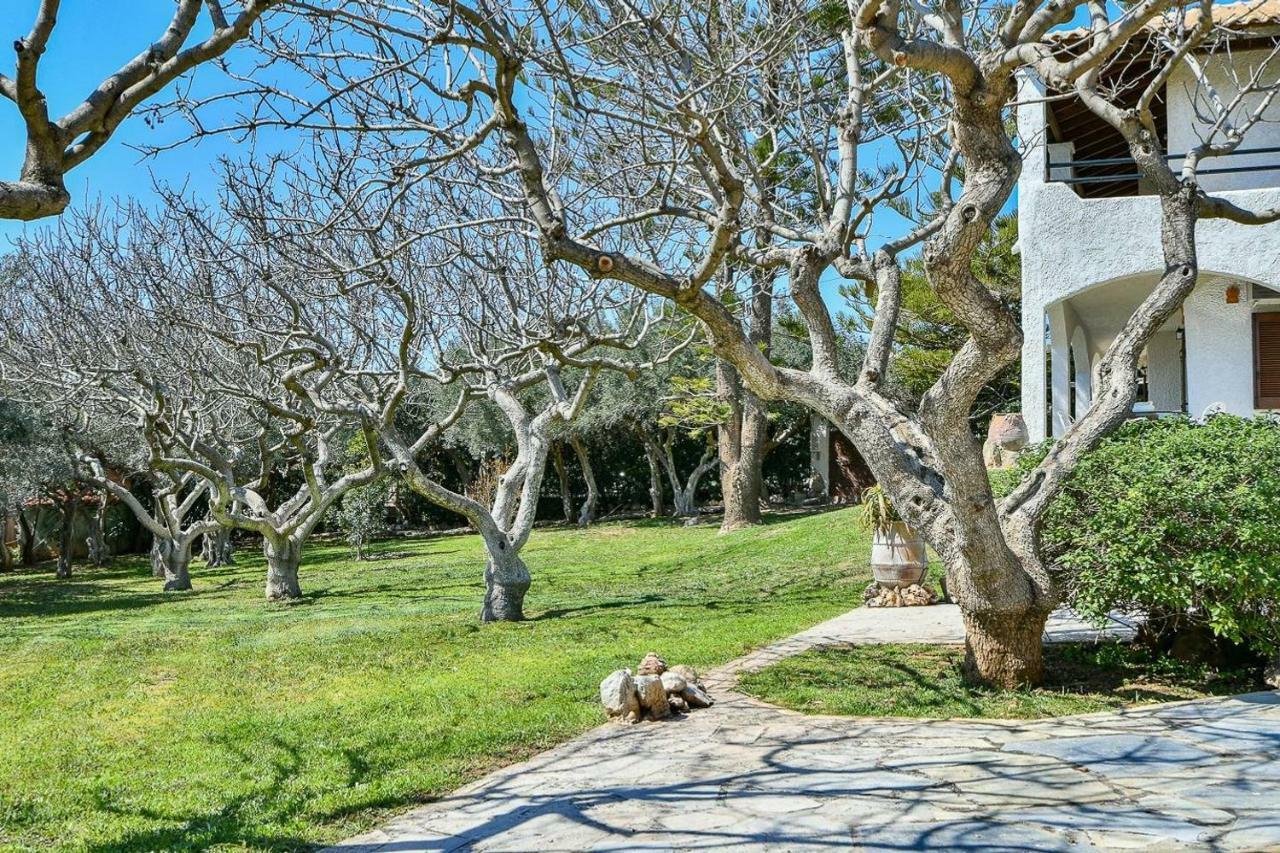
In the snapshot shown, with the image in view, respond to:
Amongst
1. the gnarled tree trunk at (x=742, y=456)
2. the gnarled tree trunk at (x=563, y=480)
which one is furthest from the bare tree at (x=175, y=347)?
the gnarled tree trunk at (x=563, y=480)

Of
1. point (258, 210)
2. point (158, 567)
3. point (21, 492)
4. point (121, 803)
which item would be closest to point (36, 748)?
point (121, 803)

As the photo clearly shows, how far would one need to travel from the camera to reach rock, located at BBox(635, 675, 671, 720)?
637 centimetres

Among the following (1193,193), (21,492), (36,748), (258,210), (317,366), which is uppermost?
(258,210)

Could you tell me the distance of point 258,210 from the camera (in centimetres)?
1120

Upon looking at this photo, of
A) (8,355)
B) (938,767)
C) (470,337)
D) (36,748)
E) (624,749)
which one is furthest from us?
(8,355)

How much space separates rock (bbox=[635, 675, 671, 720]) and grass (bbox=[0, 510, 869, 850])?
14.5 inches

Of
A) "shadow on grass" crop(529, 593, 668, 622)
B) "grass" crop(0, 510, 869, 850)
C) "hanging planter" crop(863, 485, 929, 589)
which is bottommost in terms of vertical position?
"grass" crop(0, 510, 869, 850)

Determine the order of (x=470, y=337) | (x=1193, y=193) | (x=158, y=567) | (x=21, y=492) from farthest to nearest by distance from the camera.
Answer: (x=158, y=567)
(x=21, y=492)
(x=470, y=337)
(x=1193, y=193)

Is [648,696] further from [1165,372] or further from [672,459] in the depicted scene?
[672,459]

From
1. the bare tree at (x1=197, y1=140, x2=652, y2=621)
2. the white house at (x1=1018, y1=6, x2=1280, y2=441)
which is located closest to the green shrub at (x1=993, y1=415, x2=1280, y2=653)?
the bare tree at (x1=197, y1=140, x2=652, y2=621)

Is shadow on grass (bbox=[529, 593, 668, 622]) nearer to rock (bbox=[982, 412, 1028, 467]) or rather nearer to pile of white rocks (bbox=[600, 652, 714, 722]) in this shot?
rock (bbox=[982, 412, 1028, 467])

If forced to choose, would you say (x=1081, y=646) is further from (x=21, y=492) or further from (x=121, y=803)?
(x=21, y=492)

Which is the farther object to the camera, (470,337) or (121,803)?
(470,337)

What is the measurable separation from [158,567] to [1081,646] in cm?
2116
